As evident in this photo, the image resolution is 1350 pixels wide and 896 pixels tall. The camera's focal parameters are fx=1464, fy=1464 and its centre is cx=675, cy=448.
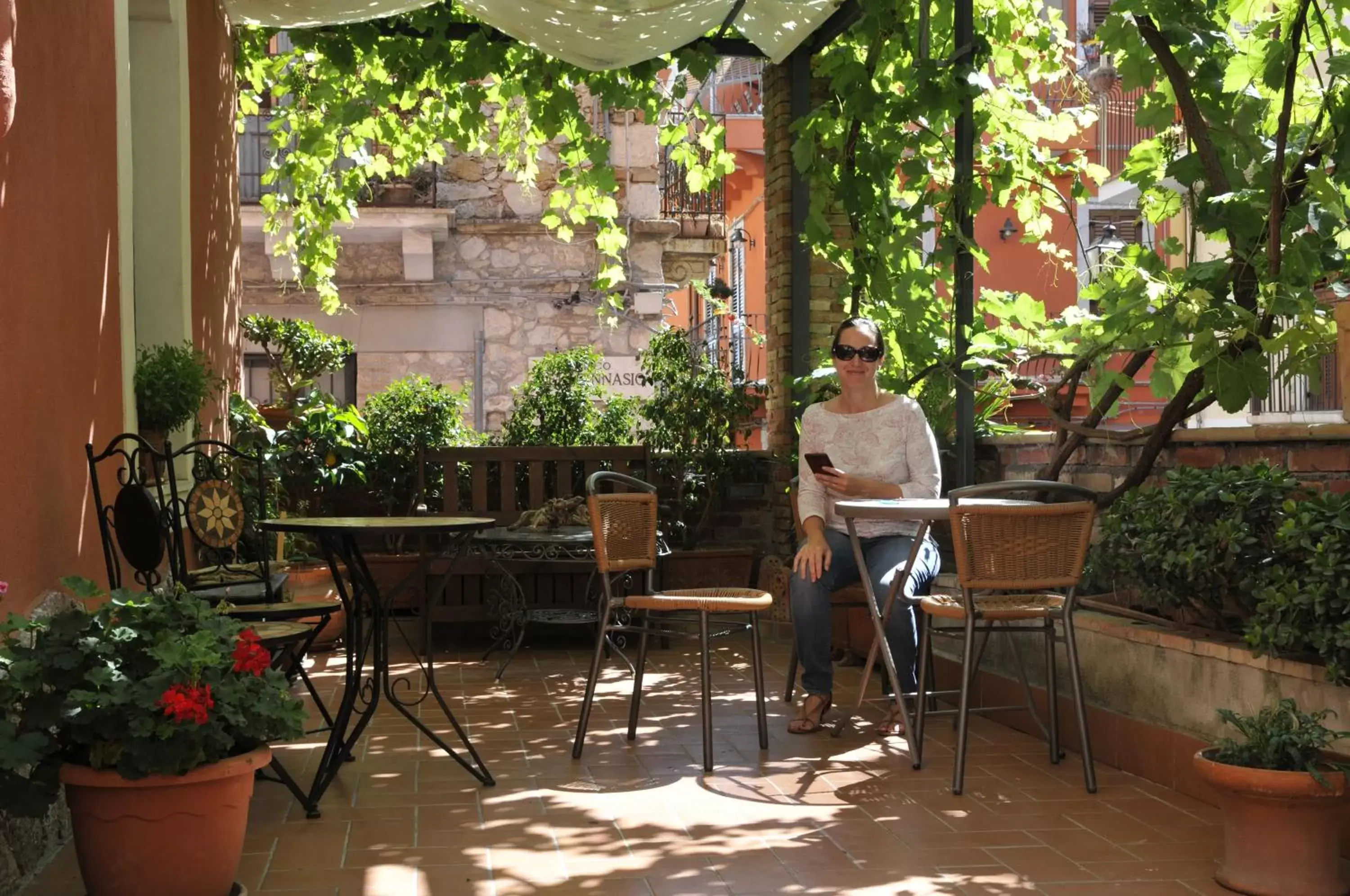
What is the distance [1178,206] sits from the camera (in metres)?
5.71

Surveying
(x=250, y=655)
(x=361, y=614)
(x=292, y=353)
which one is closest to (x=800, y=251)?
(x=292, y=353)

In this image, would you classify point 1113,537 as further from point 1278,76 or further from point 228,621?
point 228,621

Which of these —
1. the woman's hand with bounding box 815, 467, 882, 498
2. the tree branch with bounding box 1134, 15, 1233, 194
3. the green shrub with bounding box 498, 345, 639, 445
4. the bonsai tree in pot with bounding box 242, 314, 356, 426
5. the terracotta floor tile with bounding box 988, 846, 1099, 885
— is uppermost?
the tree branch with bounding box 1134, 15, 1233, 194

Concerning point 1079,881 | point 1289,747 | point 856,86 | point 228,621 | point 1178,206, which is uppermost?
point 856,86

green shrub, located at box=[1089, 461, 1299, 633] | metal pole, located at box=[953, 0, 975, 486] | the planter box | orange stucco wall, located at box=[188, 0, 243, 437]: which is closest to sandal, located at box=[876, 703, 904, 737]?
the planter box

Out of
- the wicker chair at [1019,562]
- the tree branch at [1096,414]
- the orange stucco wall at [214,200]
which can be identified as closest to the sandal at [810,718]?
the wicker chair at [1019,562]

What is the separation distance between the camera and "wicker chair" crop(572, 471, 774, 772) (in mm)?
4699

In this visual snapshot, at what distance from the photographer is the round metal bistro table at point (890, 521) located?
177 inches

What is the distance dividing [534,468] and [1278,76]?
4.30 m

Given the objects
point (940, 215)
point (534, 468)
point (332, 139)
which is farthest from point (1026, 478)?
point (332, 139)

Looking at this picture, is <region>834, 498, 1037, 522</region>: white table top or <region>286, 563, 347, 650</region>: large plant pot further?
<region>286, 563, 347, 650</region>: large plant pot

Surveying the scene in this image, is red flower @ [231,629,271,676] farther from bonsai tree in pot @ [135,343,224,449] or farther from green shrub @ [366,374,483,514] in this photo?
green shrub @ [366,374,483,514]

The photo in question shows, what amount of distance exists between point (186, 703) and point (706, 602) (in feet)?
6.54

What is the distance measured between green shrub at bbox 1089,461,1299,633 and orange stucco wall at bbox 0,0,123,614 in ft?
10.0
